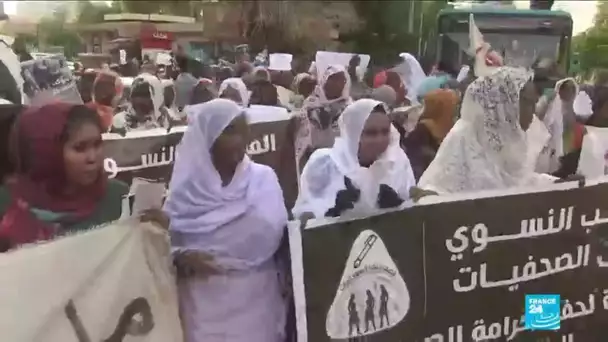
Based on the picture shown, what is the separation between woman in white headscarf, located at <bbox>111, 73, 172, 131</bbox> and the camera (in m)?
4.58

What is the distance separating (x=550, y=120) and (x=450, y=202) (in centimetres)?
250

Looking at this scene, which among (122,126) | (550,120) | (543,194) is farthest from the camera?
(550,120)

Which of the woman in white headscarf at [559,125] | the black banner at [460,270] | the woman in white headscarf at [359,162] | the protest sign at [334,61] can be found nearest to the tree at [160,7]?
the protest sign at [334,61]

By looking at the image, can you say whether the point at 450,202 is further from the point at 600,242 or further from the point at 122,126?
the point at 122,126

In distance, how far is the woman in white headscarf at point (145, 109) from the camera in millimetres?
4578

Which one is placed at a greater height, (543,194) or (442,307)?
(543,194)

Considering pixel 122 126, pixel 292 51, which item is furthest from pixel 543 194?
pixel 292 51

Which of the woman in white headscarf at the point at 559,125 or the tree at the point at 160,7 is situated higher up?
the tree at the point at 160,7

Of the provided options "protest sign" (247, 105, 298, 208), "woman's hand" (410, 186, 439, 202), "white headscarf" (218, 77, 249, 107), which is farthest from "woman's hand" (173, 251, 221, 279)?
"white headscarf" (218, 77, 249, 107)

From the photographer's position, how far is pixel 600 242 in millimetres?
3555

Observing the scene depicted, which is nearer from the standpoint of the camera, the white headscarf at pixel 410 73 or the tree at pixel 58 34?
the white headscarf at pixel 410 73

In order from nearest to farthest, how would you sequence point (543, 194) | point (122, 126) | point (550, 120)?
point (543, 194)
point (122, 126)
point (550, 120)

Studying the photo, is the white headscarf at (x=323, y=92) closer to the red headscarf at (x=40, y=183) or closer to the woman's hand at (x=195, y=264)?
the woman's hand at (x=195, y=264)

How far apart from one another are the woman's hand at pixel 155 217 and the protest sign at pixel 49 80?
5.86 feet
